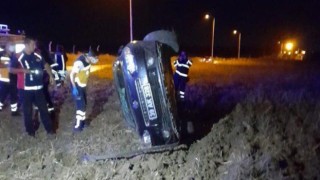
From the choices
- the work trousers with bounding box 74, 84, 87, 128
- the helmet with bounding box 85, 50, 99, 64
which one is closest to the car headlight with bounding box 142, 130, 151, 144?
the work trousers with bounding box 74, 84, 87, 128

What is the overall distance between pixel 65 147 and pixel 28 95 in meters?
1.28

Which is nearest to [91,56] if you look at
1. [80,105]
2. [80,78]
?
[80,78]

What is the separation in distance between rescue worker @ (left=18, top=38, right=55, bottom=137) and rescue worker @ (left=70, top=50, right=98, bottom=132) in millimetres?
510

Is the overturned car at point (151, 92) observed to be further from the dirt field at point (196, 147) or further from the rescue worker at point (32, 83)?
the rescue worker at point (32, 83)

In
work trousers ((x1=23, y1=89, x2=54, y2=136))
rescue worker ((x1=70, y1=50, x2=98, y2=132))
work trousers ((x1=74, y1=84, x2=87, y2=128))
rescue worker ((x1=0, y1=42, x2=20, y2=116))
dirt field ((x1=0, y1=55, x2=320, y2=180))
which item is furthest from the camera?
rescue worker ((x1=0, y1=42, x2=20, y2=116))

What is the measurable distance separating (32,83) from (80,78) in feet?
2.88

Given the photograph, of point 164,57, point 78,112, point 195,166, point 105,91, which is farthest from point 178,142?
point 105,91

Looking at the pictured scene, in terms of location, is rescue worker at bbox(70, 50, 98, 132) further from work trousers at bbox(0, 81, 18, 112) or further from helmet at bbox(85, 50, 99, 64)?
work trousers at bbox(0, 81, 18, 112)

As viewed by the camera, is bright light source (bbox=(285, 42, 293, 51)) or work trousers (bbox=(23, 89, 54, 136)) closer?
work trousers (bbox=(23, 89, 54, 136))

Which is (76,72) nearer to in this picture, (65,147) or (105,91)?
(65,147)

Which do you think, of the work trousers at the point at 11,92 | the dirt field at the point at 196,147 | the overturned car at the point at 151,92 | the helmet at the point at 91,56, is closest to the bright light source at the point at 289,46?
the dirt field at the point at 196,147

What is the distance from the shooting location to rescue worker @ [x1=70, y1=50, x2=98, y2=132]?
8.54 meters

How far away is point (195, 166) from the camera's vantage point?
636cm

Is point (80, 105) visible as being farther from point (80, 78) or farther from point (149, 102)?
point (149, 102)
